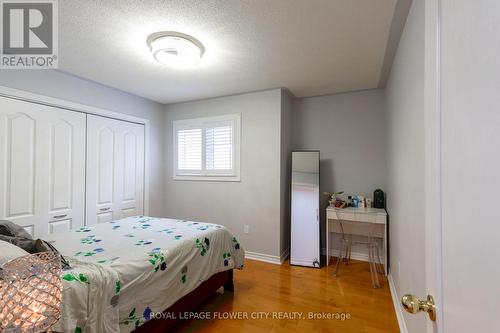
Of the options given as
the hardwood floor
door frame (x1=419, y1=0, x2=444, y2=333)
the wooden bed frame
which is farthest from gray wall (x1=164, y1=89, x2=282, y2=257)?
door frame (x1=419, y1=0, x2=444, y2=333)

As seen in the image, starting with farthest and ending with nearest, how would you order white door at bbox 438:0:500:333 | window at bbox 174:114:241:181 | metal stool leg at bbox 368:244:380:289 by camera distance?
1. window at bbox 174:114:241:181
2. metal stool leg at bbox 368:244:380:289
3. white door at bbox 438:0:500:333

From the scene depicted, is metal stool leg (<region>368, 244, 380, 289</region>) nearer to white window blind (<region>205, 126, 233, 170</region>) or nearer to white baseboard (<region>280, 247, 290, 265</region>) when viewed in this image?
white baseboard (<region>280, 247, 290, 265</region>)

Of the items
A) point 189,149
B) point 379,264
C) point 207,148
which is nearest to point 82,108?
point 189,149

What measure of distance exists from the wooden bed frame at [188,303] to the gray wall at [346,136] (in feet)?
6.84

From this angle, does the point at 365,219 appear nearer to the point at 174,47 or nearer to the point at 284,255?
the point at 284,255

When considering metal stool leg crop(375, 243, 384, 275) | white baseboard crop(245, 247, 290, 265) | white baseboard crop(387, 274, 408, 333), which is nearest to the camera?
white baseboard crop(387, 274, 408, 333)

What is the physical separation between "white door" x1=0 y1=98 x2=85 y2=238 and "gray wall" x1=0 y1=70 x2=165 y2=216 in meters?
0.20

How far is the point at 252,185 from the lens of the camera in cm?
359

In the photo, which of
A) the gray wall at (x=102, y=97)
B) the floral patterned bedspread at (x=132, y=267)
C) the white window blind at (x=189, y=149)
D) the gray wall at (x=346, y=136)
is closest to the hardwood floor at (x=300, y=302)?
the floral patterned bedspread at (x=132, y=267)

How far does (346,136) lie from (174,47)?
2723 mm

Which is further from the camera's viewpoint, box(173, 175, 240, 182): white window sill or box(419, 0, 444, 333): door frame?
box(173, 175, 240, 182): white window sill

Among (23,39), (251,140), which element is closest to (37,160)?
(23,39)

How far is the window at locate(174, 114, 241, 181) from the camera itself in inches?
147

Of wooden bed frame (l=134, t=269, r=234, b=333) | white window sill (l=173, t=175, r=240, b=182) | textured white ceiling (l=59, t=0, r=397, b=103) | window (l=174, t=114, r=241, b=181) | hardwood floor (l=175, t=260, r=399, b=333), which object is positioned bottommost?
hardwood floor (l=175, t=260, r=399, b=333)
